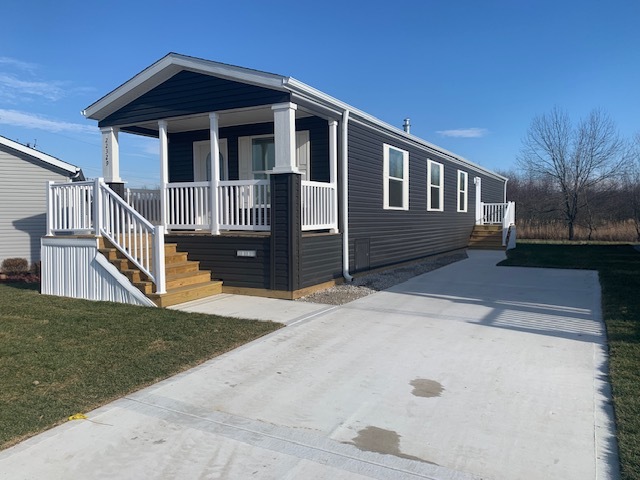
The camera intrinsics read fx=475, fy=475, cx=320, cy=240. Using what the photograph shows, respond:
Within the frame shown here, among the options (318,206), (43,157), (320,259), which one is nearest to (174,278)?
(320,259)

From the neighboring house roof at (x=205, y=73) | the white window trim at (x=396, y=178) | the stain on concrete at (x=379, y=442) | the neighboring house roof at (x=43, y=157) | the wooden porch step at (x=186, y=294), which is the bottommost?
the stain on concrete at (x=379, y=442)

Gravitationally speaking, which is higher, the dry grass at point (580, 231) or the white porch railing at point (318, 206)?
the white porch railing at point (318, 206)

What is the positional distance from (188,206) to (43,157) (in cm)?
665

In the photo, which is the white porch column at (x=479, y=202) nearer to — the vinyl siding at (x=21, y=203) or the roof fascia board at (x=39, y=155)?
the roof fascia board at (x=39, y=155)

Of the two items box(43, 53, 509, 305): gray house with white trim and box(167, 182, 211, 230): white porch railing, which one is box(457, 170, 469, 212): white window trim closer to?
box(43, 53, 509, 305): gray house with white trim

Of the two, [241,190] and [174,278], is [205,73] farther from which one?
[174,278]

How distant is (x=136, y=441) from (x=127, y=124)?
7.67 meters

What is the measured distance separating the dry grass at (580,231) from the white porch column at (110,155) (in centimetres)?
2361

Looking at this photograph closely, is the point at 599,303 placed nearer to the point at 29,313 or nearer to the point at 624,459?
the point at 624,459

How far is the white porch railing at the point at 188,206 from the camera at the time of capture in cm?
845

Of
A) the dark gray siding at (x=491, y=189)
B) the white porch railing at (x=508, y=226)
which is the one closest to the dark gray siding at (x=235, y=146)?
the white porch railing at (x=508, y=226)

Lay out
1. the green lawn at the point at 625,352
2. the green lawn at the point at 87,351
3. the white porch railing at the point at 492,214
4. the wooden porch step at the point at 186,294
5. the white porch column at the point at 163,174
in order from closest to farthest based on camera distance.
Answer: the green lawn at the point at 625,352, the green lawn at the point at 87,351, the wooden porch step at the point at 186,294, the white porch column at the point at 163,174, the white porch railing at the point at 492,214

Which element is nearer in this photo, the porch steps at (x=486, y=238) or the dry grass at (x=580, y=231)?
the porch steps at (x=486, y=238)

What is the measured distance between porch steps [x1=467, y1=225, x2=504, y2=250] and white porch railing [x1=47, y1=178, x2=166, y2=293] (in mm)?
13729
